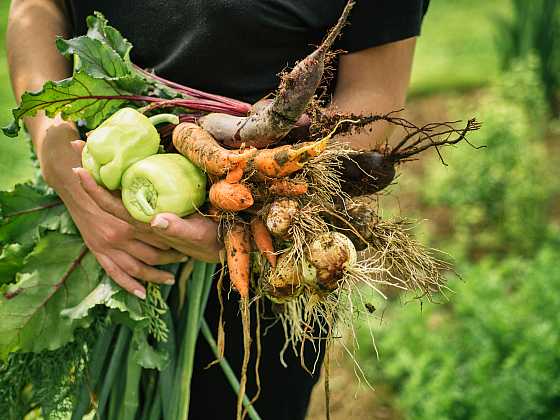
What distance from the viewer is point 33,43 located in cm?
145

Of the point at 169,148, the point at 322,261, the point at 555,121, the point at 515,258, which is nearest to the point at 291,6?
the point at 169,148

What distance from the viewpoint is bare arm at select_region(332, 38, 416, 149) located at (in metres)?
1.39

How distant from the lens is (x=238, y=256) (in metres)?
1.26

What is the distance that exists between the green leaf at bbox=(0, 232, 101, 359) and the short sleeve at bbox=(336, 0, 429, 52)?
0.63 m

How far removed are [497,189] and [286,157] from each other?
2.61m

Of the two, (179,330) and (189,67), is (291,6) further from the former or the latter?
(179,330)

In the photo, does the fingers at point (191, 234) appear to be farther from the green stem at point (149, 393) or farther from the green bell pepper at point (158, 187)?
the green stem at point (149, 393)

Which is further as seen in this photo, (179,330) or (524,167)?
(524,167)

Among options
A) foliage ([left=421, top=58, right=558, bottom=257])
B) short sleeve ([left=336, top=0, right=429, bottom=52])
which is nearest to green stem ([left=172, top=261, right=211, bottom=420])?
short sleeve ([left=336, top=0, right=429, bottom=52])

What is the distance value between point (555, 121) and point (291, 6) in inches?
140

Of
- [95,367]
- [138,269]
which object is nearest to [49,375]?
[95,367]

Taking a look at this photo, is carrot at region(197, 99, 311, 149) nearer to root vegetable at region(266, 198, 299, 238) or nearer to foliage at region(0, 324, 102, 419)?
root vegetable at region(266, 198, 299, 238)

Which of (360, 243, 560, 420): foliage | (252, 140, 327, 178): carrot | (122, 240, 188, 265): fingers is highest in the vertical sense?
(252, 140, 327, 178): carrot

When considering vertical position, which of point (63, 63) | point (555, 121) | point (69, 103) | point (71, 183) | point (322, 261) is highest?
point (555, 121)
